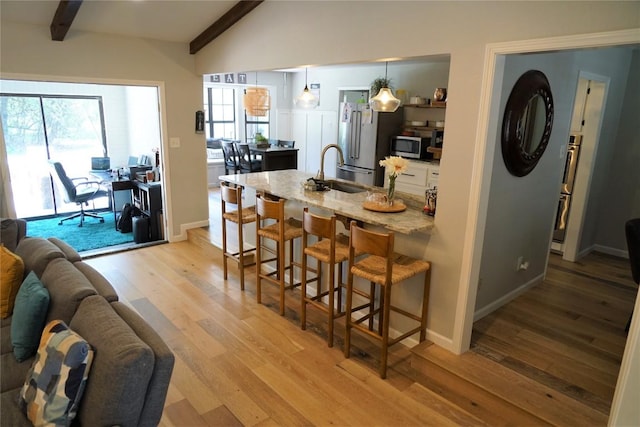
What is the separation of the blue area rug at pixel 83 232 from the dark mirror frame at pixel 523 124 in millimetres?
5064

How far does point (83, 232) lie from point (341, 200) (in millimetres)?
4842

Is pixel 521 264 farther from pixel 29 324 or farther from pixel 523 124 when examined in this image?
pixel 29 324

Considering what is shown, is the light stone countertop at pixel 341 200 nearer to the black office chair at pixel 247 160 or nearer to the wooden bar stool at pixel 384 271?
the wooden bar stool at pixel 384 271

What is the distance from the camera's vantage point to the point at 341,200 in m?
3.28

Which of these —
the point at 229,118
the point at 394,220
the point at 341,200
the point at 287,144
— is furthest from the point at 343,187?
the point at 229,118

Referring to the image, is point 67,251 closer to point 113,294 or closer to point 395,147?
point 113,294

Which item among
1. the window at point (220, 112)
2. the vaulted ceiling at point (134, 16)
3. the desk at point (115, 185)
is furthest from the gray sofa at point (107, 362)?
the window at point (220, 112)

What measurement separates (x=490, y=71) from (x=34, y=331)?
2854 mm

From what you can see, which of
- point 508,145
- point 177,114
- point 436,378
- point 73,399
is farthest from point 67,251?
point 508,145

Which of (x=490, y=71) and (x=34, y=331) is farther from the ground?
(x=490, y=71)

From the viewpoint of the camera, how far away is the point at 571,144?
4.61 metres

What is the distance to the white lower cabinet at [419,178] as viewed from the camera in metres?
5.42

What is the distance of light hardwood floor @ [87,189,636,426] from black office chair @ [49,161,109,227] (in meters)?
3.02

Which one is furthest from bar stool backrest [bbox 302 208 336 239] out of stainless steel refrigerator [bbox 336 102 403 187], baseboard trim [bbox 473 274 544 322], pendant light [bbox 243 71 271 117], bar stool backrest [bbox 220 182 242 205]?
pendant light [bbox 243 71 271 117]
